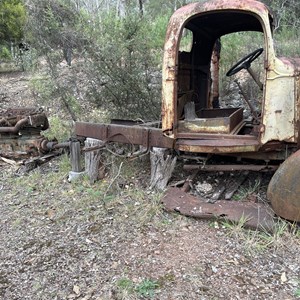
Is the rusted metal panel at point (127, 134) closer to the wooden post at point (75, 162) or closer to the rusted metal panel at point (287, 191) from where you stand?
the wooden post at point (75, 162)

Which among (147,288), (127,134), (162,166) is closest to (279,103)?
(162,166)

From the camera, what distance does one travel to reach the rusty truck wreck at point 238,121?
344 cm

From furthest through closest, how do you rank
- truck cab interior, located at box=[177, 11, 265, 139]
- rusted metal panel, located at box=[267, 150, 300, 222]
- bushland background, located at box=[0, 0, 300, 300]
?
truck cab interior, located at box=[177, 11, 265, 139]
rusted metal panel, located at box=[267, 150, 300, 222]
bushland background, located at box=[0, 0, 300, 300]

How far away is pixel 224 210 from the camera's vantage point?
366cm

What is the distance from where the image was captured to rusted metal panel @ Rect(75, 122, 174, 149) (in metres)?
4.27

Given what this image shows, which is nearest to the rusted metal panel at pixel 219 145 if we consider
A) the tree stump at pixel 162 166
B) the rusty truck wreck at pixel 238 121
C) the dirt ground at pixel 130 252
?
the rusty truck wreck at pixel 238 121

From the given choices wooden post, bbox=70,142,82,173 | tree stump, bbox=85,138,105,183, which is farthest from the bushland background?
wooden post, bbox=70,142,82,173

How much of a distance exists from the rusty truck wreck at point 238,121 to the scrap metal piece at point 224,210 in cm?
20

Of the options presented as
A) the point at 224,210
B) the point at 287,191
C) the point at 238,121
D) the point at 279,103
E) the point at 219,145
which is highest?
the point at 279,103

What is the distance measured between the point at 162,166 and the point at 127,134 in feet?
1.96

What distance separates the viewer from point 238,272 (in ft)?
9.61

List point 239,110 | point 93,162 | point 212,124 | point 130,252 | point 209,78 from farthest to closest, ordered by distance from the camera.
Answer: point 209,78 → point 93,162 → point 239,110 → point 212,124 → point 130,252

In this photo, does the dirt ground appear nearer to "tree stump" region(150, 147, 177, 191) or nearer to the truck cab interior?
"tree stump" region(150, 147, 177, 191)

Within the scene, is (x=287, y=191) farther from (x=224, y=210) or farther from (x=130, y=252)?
(x=130, y=252)
